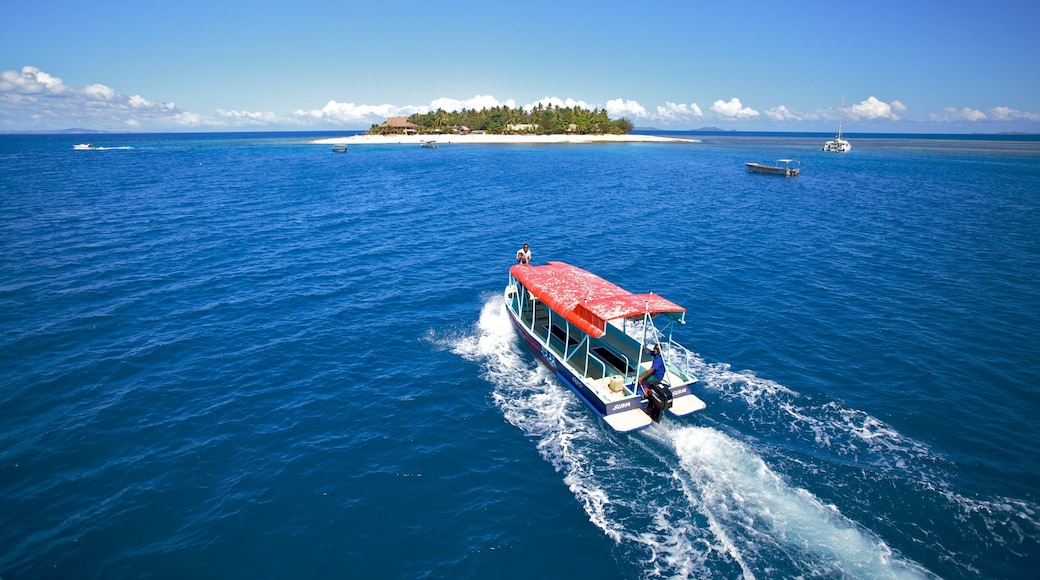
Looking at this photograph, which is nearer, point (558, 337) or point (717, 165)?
point (558, 337)

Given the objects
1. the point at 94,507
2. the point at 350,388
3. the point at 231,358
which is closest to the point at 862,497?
the point at 350,388

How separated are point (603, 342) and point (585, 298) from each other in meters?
2.68

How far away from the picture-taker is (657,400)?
58.8 ft

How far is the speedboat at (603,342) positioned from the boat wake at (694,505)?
108 centimetres

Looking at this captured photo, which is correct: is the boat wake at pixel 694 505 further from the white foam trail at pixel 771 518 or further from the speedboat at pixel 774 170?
the speedboat at pixel 774 170

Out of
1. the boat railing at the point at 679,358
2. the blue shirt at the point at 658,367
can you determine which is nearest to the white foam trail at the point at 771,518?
the blue shirt at the point at 658,367

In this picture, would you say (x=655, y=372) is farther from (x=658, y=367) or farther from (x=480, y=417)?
(x=480, y=417)

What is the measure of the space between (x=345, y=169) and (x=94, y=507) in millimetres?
92450

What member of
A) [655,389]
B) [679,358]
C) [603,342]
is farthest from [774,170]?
[655,389]

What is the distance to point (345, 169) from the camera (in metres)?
99.2

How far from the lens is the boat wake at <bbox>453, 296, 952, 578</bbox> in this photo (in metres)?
13.0

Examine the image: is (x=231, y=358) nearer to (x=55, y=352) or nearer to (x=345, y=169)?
(x=55, y=352)

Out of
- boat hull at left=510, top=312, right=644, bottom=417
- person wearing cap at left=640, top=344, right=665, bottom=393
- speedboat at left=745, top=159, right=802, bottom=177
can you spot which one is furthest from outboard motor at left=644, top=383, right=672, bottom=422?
speedboat at left=745, top=159, right=802, bottom=177

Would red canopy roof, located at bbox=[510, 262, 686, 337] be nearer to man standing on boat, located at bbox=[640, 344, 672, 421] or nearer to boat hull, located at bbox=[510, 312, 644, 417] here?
man standing on boat, located at bbox=[640, 344, 672, 421]
